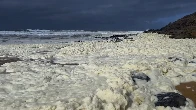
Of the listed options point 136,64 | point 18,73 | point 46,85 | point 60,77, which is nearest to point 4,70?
point 18,73

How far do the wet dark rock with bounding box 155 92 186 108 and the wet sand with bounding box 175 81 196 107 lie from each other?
470 millimetres

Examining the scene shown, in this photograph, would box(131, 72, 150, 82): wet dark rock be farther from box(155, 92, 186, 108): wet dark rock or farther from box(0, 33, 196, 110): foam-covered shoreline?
box(155, 92, 186, 108): wet dark rock

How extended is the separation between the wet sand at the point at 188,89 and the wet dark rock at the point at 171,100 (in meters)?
0.47

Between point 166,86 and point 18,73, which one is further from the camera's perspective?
point 18,73

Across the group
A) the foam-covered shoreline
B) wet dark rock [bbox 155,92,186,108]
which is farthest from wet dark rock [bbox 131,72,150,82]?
wet dark rock [bbox 155,92,186,108]

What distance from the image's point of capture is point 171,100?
18.7ft

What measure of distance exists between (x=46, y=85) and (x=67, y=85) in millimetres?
430

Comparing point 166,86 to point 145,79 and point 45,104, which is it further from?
point 45,104

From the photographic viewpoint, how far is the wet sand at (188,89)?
6374 mm

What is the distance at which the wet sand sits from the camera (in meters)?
6.37

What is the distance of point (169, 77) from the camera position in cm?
763

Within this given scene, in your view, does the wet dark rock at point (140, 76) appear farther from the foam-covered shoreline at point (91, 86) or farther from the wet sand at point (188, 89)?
the wet sand at point (188, 89)

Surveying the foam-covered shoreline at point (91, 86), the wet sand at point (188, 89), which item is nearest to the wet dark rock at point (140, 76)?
the foam-covered shoreline at point (91, 86)

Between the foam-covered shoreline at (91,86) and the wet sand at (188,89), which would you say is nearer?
the foam-covered shoreline at (91,86)
